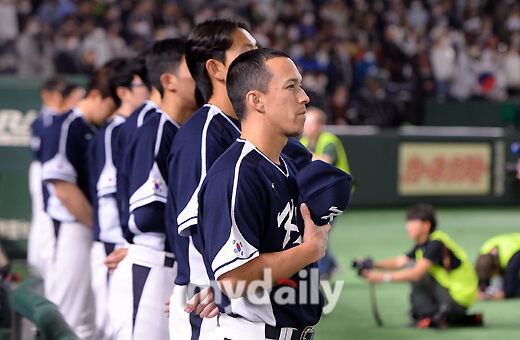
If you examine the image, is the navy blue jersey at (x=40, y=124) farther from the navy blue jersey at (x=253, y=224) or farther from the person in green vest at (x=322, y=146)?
the navy blue jersey at (x=253, y=224)

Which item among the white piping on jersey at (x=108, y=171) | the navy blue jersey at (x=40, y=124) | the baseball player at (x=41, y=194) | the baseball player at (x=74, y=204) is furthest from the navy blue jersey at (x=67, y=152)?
the navy blue jersey at (x=40, y=124)

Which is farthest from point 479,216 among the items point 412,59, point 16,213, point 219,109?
point 219,109

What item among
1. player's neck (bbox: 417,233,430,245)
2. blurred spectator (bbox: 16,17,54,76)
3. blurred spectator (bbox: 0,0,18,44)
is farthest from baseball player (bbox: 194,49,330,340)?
blurred spectator (bbox: 0,0,18,44)

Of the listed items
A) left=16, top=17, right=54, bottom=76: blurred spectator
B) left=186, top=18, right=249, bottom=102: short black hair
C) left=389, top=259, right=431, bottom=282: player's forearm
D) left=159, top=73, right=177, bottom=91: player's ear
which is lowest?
left=389, top=259, right=431, bottom=282: player's forearm

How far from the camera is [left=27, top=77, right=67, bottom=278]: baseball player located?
6.21 metres

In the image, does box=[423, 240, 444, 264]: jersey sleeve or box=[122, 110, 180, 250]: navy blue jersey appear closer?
box=[122, 110, 180, 250]: navy blue jersey

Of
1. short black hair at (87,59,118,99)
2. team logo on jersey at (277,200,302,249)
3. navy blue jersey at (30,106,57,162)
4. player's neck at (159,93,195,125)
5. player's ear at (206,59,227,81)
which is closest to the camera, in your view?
team logo on jersey at (277,200,302,249)

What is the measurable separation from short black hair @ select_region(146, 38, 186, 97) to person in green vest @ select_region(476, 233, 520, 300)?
521cm

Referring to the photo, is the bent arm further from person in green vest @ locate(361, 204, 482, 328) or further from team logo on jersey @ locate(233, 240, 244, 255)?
team logo on jersey @ locate(233, 240, 244, 255)

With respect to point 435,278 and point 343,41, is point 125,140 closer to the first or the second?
point 435,278

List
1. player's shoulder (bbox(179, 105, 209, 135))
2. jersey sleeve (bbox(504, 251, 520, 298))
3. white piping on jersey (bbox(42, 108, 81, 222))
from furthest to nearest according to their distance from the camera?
jersey sleeve (bbox(504, 251, 520, 298))
white piping on jersey (bbox(42, 108, 81, 222))
player's shoulder (bbox(179, 105, 209, 135))

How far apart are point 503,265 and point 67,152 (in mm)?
4883

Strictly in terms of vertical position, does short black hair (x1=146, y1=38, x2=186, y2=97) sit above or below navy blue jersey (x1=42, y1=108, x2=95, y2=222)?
above

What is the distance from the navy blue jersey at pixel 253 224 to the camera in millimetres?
2545
